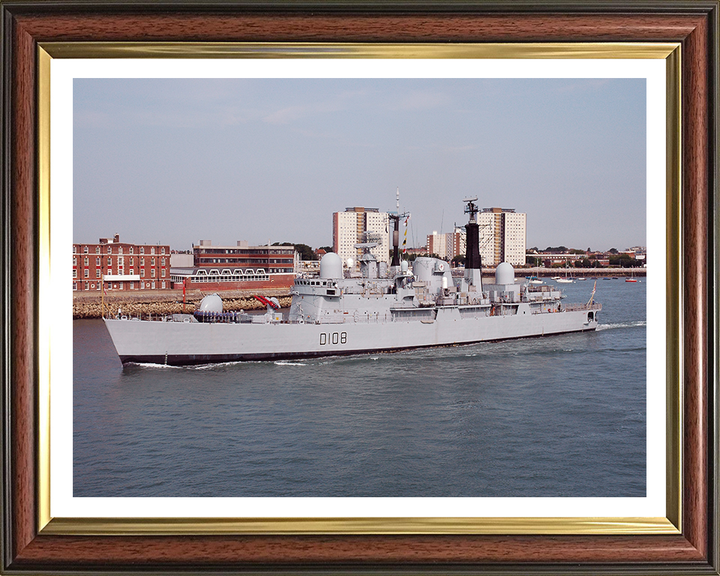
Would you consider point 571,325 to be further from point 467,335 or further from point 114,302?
point 114,302

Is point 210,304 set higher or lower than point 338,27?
lower

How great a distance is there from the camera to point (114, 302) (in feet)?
40.8

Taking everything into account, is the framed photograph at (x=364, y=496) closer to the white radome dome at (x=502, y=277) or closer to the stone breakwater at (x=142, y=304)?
the stone breakwater at (x=142, y=304)

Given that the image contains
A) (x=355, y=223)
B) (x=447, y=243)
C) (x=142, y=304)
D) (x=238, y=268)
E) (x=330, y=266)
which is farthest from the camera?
(x=238, y=268)

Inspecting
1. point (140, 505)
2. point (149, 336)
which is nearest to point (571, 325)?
point (149, 336)

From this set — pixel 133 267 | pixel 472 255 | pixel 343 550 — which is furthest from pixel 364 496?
pixel 472 255

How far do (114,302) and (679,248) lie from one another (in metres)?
12.1

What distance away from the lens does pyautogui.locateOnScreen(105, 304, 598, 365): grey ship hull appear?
14.0 meters

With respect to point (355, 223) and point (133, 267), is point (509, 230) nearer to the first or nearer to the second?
point (355, 223)

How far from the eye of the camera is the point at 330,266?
16938 mm

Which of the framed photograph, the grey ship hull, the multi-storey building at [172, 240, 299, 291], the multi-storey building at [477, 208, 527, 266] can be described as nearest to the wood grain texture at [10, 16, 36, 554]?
the framed photograph

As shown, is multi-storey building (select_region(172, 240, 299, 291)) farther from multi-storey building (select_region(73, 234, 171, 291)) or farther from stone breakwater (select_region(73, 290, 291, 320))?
multi-storey building (select_region(73, 234, 171, 291))

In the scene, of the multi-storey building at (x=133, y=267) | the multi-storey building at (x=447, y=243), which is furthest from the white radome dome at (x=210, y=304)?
the multi-storey building at (x=447, y=243)

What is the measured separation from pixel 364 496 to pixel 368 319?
14.2 metres
